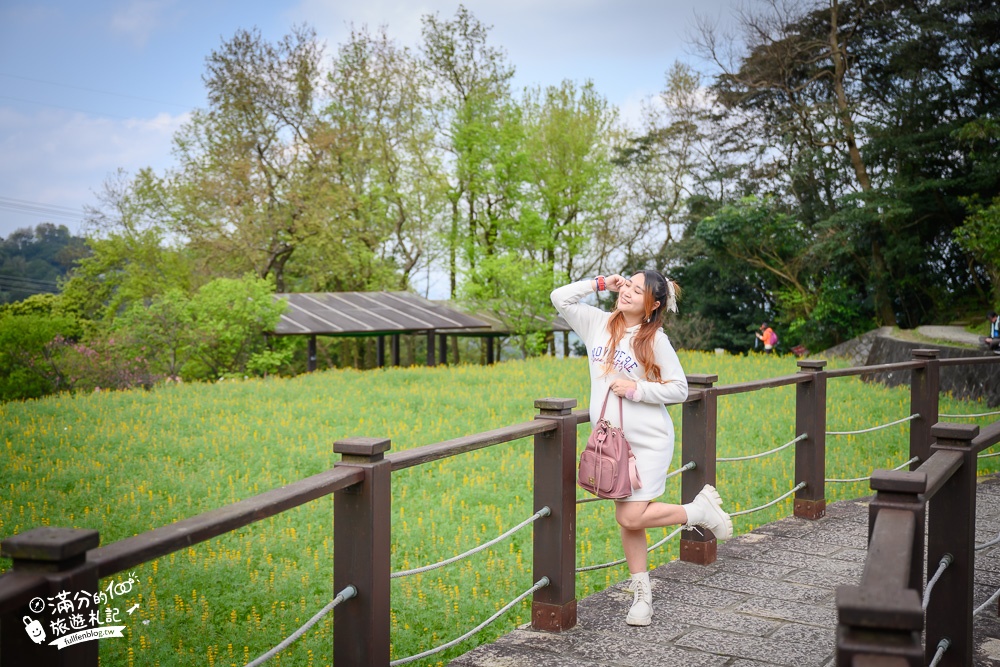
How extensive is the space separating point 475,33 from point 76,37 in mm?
21955

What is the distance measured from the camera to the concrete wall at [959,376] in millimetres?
14750

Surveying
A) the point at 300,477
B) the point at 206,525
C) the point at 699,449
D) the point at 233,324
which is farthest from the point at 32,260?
the point at 206,525

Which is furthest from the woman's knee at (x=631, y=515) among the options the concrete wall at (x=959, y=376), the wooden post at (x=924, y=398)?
the concrete wall at (x=959, y=376)

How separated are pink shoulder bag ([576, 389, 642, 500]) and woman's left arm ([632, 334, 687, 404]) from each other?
157 millimetres

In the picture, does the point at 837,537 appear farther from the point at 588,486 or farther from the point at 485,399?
the point at 485,399

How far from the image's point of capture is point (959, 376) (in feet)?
51.6

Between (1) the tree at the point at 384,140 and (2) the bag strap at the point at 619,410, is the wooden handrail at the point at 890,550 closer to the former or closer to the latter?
(2) the bag strap at the point at 619,410

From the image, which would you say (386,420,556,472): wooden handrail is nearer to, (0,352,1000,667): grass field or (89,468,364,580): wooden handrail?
(89,468,364,580): wooden handrail

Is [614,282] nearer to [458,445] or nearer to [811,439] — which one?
[458,445]

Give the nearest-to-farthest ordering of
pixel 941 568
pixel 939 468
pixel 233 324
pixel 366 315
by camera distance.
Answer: pixel 939 468 → pixel 941 568 → pixel 233 324 → pixel 366 315

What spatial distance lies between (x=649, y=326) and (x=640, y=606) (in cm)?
139

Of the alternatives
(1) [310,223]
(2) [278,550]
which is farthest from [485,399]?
(1) [310,223]

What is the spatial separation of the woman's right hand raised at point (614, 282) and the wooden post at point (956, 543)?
4.89 ft

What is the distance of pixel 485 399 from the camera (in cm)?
1592
